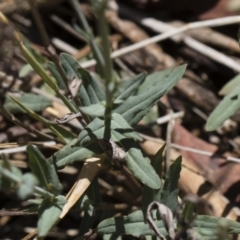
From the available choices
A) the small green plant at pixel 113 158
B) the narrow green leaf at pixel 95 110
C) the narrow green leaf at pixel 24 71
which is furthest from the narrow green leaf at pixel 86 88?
the narrow green leaf at pixel 24 71

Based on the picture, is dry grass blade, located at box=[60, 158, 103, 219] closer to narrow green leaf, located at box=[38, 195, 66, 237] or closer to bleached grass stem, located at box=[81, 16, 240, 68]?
narrow green leaf, located at box=[38, 195, 66, 237]

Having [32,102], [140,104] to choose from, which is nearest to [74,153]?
[140,104]

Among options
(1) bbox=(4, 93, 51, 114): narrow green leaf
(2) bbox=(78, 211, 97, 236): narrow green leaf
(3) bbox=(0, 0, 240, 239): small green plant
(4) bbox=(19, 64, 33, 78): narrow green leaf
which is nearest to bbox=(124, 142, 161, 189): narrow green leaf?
(3) bbox=(0, 0, 240, 239): small green plant

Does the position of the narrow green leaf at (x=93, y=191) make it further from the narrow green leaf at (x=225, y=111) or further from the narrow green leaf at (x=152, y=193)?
the narrow green leaf at (x=225, y=111)

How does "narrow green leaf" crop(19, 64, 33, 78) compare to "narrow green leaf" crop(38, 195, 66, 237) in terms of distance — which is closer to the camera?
"narrow green leaf" crop(38, 195, 66, 237)

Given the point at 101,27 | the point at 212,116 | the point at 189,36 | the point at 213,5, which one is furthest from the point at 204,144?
the point at 101,27

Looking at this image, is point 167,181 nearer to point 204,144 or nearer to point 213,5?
point 204,144

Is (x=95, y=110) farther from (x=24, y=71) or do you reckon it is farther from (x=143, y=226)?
(x=24, y=71)
